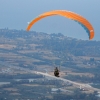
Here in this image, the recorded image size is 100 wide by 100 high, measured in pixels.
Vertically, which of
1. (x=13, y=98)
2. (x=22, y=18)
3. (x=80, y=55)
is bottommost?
(x=13, y=98)

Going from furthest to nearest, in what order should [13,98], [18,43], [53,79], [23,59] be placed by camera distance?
[18,43]
[23,59]
[53,79]
[13,98]

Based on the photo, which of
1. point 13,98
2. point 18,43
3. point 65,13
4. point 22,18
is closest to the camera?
point 65,13

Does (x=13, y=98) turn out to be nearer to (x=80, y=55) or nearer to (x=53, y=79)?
(x=53, y=79)

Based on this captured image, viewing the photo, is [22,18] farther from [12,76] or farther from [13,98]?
[13,98]

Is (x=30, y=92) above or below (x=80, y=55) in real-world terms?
below

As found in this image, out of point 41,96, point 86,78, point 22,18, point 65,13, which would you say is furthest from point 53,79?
point 22,18

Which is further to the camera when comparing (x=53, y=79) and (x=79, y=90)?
(x=53, y=79)

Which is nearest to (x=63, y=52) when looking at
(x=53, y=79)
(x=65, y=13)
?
(x=53, y=79)

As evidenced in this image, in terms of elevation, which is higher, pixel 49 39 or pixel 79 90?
pixel 49 39

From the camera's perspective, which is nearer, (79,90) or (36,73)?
(79,90)
